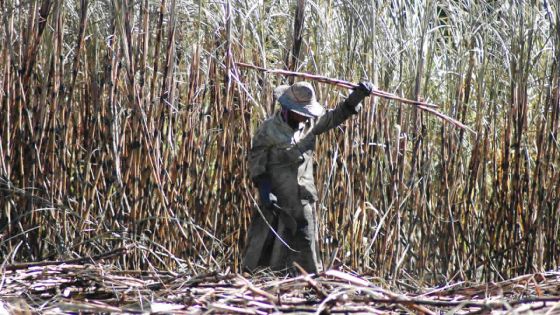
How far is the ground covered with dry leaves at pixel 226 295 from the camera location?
9.14ft

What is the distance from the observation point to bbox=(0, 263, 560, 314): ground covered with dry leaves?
2.79 meters

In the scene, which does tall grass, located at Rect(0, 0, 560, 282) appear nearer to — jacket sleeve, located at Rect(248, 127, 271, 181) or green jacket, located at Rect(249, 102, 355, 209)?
green jacket, located at Rect(249, 102, 355, 209)

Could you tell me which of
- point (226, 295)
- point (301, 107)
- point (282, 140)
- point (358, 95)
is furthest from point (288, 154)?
point (226, 295)

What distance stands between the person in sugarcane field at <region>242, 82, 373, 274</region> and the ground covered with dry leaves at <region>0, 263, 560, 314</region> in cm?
134

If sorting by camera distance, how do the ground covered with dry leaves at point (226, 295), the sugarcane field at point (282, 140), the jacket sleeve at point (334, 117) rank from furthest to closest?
1. the sugarcane field at point (282, 140)
2. the jacket sleeve at point (334, 117)
3. the ground covered with dry leaves at point (226, 295)

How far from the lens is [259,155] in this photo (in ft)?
16.9

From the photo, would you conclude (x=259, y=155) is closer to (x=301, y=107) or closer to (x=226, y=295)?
(x=301, y=107)

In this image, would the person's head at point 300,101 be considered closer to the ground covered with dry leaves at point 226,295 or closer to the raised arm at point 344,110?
the raised arm at point 344,110

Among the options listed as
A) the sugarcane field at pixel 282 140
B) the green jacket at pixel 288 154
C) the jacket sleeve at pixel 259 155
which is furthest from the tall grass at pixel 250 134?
the jacket sleeve at pixel 259 155

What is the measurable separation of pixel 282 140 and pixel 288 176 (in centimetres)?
23

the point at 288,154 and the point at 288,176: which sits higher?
the point at 288,154

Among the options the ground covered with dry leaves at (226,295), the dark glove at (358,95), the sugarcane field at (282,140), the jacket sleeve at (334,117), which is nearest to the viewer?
the ground covered with dry leaves at (226,295)

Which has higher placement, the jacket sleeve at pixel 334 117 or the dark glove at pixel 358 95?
the dark glove at pixel 358 95

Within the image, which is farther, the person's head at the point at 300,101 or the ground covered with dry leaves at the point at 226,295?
the person's head at the point at 300,101
